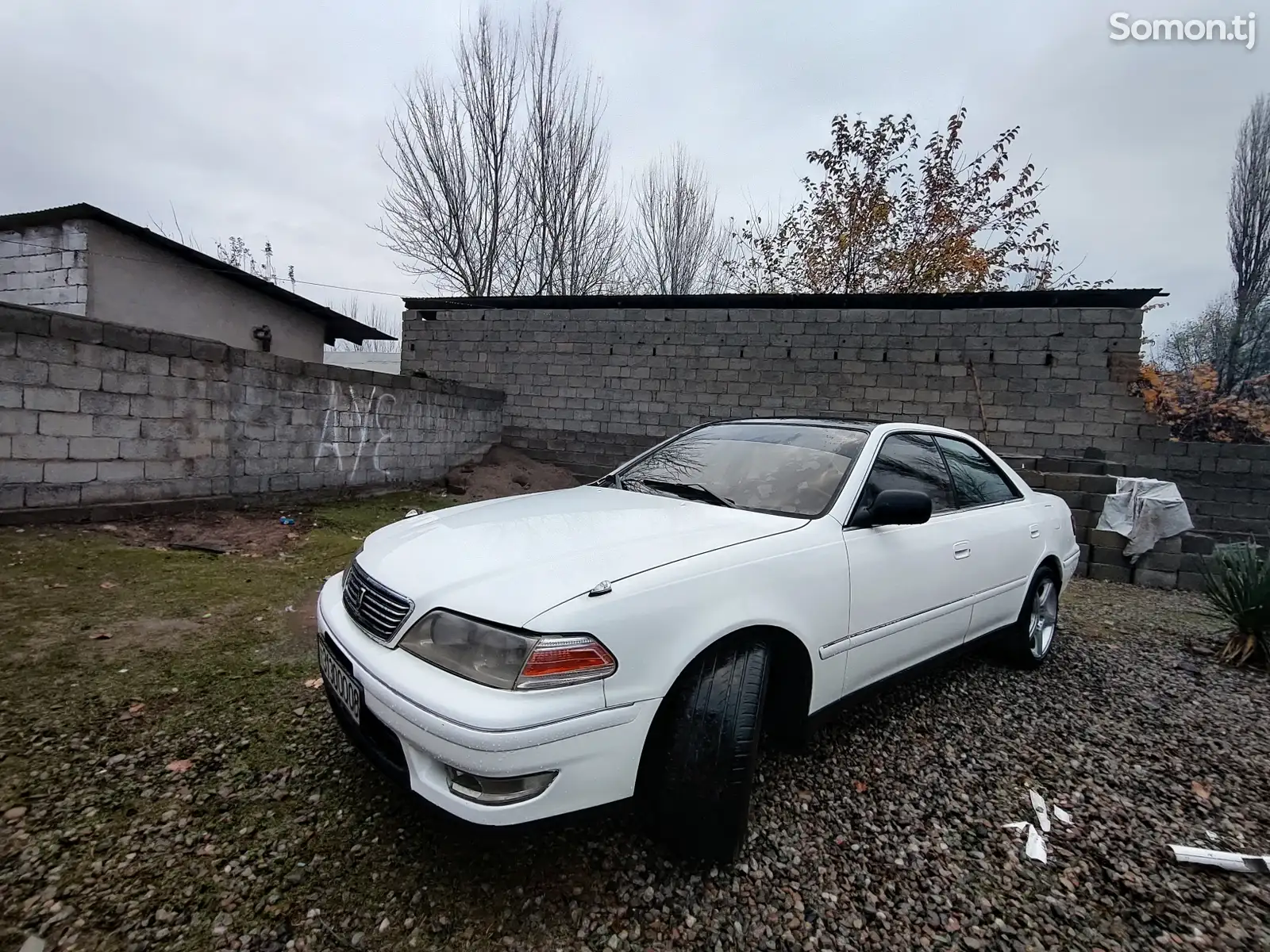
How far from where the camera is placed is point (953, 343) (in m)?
7.86

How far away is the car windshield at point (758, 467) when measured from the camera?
2.31 meters

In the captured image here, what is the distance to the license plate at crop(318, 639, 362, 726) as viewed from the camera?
1.62 metres

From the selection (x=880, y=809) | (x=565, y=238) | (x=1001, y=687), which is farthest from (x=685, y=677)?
(x=565, y=238)

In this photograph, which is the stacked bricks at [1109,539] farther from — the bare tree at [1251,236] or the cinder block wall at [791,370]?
the bare tree at [1251,236]

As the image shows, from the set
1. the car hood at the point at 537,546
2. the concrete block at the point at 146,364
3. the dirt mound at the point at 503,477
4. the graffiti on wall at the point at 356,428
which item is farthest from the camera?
the dirt mound at the point at 503,477

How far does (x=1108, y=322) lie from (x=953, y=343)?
179cm

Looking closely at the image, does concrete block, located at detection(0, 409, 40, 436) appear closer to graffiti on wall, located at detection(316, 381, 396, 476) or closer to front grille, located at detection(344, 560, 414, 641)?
graffiti on wall, located at detection(316, 381, 396, 476)

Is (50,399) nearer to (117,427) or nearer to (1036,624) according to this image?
(117,427)

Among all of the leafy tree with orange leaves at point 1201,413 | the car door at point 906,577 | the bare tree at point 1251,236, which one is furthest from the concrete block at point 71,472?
the bare tree at point 1251,236

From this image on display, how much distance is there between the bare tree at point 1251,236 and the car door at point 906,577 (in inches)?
886

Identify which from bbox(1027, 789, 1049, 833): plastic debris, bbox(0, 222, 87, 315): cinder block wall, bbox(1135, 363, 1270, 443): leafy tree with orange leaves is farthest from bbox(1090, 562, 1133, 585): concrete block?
bbox(0, 222, 87, 315): cinder block wall

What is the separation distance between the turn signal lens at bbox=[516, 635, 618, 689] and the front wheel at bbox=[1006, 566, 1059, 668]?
9.18 ft

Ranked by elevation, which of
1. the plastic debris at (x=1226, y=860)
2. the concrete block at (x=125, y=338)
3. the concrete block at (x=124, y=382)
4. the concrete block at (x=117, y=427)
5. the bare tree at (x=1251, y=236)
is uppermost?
the bare tree at (x=1251, y=236)

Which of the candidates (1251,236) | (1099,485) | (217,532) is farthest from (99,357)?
(1251,236)
